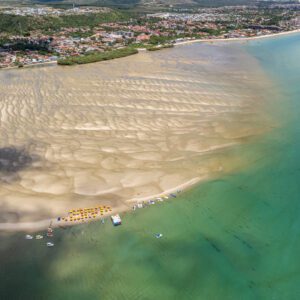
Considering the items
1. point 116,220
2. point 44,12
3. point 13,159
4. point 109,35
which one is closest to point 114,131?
point 13,159

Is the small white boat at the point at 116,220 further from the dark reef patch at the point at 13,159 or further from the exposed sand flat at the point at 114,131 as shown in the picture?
the dark reef patch at the point at 13,159

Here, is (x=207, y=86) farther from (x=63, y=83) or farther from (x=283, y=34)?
(x=283, y=34)

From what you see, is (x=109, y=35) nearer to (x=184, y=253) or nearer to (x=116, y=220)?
(x=116, y=220)

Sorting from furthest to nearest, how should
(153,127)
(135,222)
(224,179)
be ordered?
(153,127)
(224,179)
(135,222)

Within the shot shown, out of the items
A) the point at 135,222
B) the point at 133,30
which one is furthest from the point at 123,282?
the point at 133,30

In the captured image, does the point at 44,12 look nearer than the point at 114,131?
No

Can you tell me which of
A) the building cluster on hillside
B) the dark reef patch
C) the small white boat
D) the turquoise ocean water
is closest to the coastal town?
the building cluster on hillside

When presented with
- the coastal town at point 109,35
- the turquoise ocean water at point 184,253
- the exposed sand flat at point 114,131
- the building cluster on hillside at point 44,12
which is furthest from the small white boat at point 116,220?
the building cluster on hillside at point 44,12
